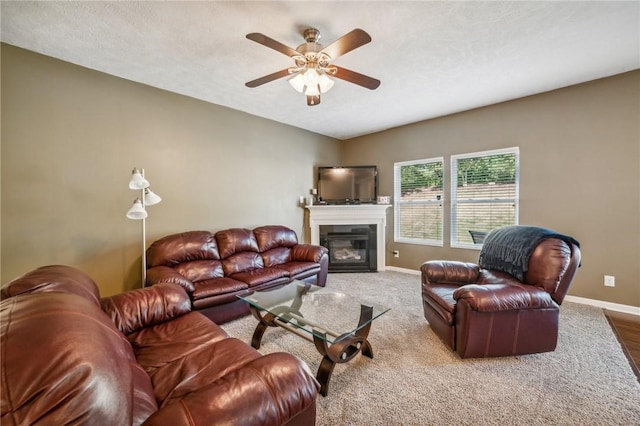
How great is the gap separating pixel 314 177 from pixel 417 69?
9.28 ft

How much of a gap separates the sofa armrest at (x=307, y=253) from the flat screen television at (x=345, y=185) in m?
1.38

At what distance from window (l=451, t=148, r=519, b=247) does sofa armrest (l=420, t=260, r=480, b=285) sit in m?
1.66

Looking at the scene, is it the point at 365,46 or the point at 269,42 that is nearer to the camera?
the point at 269,42

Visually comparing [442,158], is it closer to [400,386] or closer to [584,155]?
[584,155]

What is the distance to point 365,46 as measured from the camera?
94.3 inches

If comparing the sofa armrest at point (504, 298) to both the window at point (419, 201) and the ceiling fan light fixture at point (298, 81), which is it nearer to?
the ceiling fan light fixture at point (298, 81)

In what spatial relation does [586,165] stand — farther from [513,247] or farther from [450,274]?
[450,274]

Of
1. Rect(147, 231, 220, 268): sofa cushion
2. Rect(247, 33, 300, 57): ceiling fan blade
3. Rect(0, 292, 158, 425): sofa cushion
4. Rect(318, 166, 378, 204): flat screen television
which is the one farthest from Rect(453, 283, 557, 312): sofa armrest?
Rect(318, 166, 378, 204): flat screen television

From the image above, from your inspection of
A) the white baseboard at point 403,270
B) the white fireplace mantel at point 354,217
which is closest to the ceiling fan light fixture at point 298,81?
the white fireplace mantel at point 354,217

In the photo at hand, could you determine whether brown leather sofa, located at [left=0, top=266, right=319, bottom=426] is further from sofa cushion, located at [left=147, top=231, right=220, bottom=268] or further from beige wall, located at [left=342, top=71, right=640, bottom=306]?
beige wall, located at [left=342, top=71, right=640, bottom=306]

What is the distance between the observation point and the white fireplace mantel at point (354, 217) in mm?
Answer: 4895

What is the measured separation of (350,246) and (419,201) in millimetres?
1528

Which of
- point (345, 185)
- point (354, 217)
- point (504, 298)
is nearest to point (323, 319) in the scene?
point (504, 298)

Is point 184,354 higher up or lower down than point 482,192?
lower down
